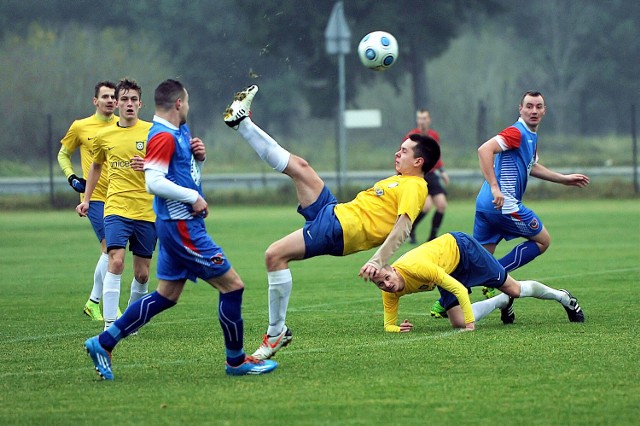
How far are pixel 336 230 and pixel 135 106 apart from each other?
246cm

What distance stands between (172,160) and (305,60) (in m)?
39.3

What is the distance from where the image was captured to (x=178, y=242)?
746cm

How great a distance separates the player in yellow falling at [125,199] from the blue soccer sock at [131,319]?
2.22 meters

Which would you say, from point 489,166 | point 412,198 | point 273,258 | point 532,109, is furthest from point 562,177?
point 273,258

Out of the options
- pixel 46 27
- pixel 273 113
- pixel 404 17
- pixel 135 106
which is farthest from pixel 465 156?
pixel 135 106

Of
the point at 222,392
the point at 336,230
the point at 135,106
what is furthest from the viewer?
the point at 135,106

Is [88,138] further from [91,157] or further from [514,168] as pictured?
[514,168]

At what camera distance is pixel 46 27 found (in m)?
47.9

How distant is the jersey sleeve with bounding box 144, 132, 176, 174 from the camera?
24.2 feet

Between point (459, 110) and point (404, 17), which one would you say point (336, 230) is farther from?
point (459, 110)

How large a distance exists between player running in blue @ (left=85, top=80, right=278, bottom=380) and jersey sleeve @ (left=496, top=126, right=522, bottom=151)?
3.63 metres

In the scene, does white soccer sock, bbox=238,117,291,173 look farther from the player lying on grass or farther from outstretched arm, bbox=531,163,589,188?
outstretched arm, bbox=531,163,589,188

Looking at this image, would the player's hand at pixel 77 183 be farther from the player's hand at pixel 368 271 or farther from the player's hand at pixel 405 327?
the player's hand at pixel 368 271

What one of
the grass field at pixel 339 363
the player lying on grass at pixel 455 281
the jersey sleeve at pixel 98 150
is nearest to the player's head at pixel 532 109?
the player lying on grass at pixel 455 281
